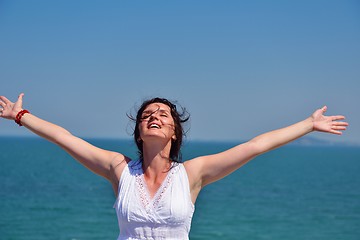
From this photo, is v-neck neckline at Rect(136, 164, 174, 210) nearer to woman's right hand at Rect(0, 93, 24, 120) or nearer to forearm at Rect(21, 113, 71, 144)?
forearm at Rect(21, 113, 71, 144)

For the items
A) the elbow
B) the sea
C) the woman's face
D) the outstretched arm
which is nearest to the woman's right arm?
the woman's face

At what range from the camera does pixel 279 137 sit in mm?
3768

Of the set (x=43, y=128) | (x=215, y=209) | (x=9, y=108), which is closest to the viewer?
(x=43, y=128)

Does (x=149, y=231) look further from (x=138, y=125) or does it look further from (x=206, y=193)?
(x=206, y=193)

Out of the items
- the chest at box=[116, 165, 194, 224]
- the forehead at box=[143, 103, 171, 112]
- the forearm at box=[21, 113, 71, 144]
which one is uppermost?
the forehead at box=[143, 103, 171, 112]

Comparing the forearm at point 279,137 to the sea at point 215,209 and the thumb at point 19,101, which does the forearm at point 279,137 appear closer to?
the thumb at point 19,101

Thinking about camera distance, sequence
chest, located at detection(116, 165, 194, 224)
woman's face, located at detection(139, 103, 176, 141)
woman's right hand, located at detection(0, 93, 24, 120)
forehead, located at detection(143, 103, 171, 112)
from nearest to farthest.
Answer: chest, located at detection(116, 165, 194, 224) → woman's face, located at detection(139, 103, 176, 141) → forehead, located at detection(143, 103, 171, 112) → woman's right hand, located at detection(0, 93, 24, 120)

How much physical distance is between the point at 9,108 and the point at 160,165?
107 centimetres

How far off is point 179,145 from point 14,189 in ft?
137

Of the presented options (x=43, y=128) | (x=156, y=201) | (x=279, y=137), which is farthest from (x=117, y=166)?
(x=279, y=137)

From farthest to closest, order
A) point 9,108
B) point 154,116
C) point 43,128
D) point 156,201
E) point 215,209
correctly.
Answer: point 215,209, point 9,108, point 43,128, point 154,116, point 156,201

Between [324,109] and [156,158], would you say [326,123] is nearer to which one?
[324,109]

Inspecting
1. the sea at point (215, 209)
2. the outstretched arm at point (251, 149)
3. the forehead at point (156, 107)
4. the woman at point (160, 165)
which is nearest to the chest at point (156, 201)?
the woman at point (160, 165)

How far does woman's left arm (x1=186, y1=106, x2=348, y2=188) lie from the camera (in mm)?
3719
